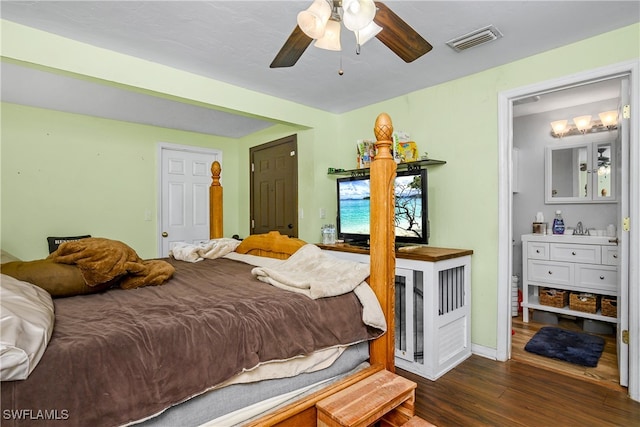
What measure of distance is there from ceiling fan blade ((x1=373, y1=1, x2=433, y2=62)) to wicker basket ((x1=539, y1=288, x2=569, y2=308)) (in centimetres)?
321

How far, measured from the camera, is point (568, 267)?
3559 millimetres

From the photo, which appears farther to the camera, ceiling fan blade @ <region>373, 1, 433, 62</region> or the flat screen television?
the flat screen television

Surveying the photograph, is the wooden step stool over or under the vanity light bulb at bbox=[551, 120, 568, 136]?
under

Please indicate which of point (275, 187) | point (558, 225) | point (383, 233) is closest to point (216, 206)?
point (275, 187)

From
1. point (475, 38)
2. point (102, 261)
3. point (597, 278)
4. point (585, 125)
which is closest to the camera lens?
point (102, 261)

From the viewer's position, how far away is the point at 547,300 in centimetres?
370

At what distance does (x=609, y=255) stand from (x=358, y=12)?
3.48 m

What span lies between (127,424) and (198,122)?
398 centimetres

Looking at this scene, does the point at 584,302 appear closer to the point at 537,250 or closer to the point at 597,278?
the point at 597,278

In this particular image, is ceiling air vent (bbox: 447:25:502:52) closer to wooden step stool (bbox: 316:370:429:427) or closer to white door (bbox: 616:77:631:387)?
white door (bbox: 616:77:631:387)

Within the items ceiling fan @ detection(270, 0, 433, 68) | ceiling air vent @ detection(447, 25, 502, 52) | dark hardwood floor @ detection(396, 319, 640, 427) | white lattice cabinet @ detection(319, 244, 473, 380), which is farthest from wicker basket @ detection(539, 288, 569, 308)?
ceiling fan @ detection(270, 0, 433, 68)

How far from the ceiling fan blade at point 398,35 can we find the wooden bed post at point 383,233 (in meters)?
0.38

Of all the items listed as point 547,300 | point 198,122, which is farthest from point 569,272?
point 198,122

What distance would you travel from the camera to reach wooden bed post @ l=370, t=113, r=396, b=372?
169 centimetres
